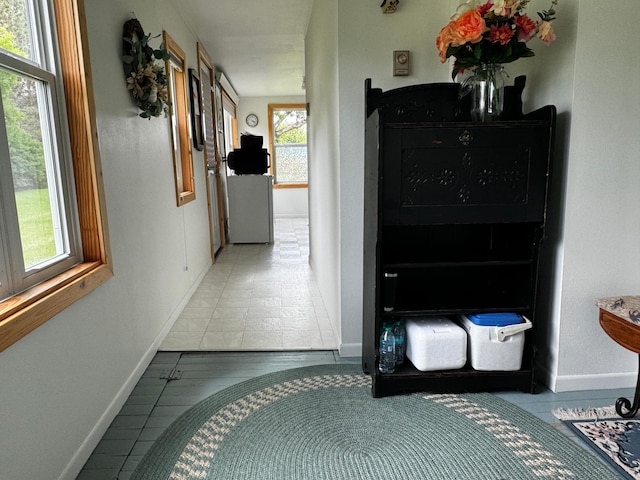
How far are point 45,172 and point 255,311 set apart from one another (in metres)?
1.92

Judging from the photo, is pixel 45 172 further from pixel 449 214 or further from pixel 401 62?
pixel 401 62

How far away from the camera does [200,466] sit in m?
1.59

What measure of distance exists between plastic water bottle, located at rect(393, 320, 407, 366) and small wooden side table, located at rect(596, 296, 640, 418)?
2.78ft

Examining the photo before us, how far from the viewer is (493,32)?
173 cm

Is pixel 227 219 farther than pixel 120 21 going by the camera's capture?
Yes

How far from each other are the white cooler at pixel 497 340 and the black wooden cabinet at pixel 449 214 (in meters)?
0.05

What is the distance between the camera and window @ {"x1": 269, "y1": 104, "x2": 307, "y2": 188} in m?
8.52

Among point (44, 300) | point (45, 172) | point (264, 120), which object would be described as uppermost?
point (264, 120)

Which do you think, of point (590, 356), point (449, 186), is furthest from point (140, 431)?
point (590, 356)

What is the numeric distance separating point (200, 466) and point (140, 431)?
0.39 m

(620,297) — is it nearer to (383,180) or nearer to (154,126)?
(383,180)

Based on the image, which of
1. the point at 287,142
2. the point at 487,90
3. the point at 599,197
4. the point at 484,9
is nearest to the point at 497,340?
the point at 599,197

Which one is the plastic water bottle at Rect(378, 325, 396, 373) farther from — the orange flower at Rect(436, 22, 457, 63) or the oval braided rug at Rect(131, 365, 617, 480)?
the orange flower at Rect(436, 22, 457, 63)

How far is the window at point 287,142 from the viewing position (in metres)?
8.52
